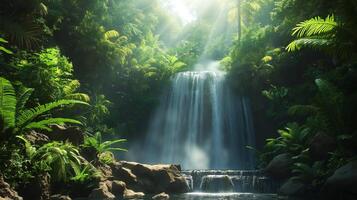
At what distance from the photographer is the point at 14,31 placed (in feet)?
48.2

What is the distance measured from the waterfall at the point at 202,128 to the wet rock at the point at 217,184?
6.85 metres

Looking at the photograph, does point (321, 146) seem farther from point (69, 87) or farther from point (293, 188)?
point (69, 87)

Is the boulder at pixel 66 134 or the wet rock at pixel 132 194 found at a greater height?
the boulder at pixel 66 134

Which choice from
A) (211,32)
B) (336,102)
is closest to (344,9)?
(336,102)

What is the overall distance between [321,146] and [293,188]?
1.86 metres

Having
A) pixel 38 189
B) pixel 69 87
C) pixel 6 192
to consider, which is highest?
pixel 69 87

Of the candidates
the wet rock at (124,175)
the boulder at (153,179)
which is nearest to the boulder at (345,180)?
the boulder at (153,179)

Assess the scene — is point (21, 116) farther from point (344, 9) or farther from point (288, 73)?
point (288, 73)

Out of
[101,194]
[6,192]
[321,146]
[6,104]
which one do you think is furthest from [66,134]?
[321,146]

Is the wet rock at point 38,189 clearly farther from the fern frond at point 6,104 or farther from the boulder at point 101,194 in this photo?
the fern frond at point 6,104

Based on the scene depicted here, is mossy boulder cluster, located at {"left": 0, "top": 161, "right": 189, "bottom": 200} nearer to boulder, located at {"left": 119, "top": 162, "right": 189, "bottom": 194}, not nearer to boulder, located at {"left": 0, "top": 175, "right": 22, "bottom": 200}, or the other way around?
boulder, located at {"left": 119, "top": 162, "right": 189, "bottom": 194}

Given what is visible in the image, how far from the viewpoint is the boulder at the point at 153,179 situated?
15438 mm

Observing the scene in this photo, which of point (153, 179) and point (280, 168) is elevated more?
point (280, 168)

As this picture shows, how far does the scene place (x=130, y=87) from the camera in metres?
25.4
